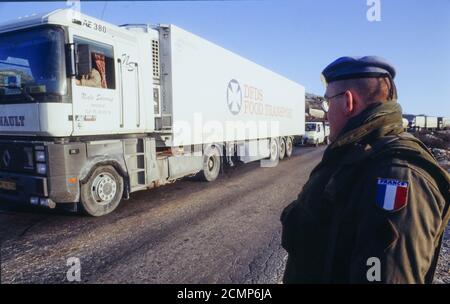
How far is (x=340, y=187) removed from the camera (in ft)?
4.28

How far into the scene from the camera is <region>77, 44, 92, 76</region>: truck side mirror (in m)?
4.73

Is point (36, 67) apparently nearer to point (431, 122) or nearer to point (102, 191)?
point (102, 191)

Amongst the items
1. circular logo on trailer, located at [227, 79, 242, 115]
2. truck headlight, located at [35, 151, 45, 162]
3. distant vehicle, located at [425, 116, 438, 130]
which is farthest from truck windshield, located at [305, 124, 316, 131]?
distant vehicle, located at [425, 116, 438, 130]

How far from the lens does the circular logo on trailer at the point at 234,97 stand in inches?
369

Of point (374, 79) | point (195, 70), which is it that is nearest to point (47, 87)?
point (195, 70)

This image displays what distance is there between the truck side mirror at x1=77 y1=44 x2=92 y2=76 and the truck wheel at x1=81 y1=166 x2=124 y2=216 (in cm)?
171

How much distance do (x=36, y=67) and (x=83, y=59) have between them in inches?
29.1

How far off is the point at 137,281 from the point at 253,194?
4.44 m

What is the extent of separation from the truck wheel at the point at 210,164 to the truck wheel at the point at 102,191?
3162 millimetres

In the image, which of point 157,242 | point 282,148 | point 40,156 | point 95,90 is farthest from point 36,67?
point 282,148

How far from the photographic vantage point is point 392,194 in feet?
3.75

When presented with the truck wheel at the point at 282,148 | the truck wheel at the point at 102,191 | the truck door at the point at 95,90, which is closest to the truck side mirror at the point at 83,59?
the truck door at the point at 95,90

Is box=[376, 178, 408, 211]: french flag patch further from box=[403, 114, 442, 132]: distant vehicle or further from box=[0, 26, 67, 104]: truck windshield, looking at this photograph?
box=[403, 114, 442, 132]: distant vehicle
